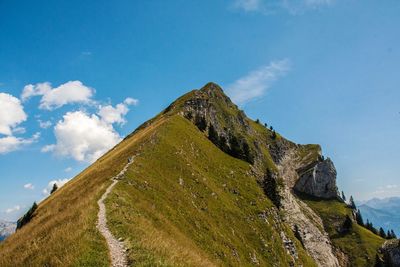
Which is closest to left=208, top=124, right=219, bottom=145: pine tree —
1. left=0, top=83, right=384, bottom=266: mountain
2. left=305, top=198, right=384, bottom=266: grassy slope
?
left=0, top=83, right=384, bottom=266: mountain

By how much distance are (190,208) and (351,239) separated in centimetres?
12956

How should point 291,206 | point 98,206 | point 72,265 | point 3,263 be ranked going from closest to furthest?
point 72,265
point 3,263
point 98,206
point 291,206

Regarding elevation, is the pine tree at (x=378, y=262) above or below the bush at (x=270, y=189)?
below

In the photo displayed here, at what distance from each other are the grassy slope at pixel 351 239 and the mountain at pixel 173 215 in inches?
42.2

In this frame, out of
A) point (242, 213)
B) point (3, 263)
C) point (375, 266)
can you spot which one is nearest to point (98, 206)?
point (3, 263)

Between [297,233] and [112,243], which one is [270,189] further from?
[112,243]

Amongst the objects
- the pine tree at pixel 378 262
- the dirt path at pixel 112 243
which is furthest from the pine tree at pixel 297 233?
the dirt path at pixel 112 243

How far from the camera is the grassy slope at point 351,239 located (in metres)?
140

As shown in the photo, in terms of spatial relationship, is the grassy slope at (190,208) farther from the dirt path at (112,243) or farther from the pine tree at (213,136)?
the pine tree at (213,136)

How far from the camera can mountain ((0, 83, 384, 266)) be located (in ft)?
69.9

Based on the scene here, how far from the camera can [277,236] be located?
249ft

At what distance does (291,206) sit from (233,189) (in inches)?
2121

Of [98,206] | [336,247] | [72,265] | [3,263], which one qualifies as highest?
[98,206]

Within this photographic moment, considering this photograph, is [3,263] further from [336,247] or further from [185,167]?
[336,247]
